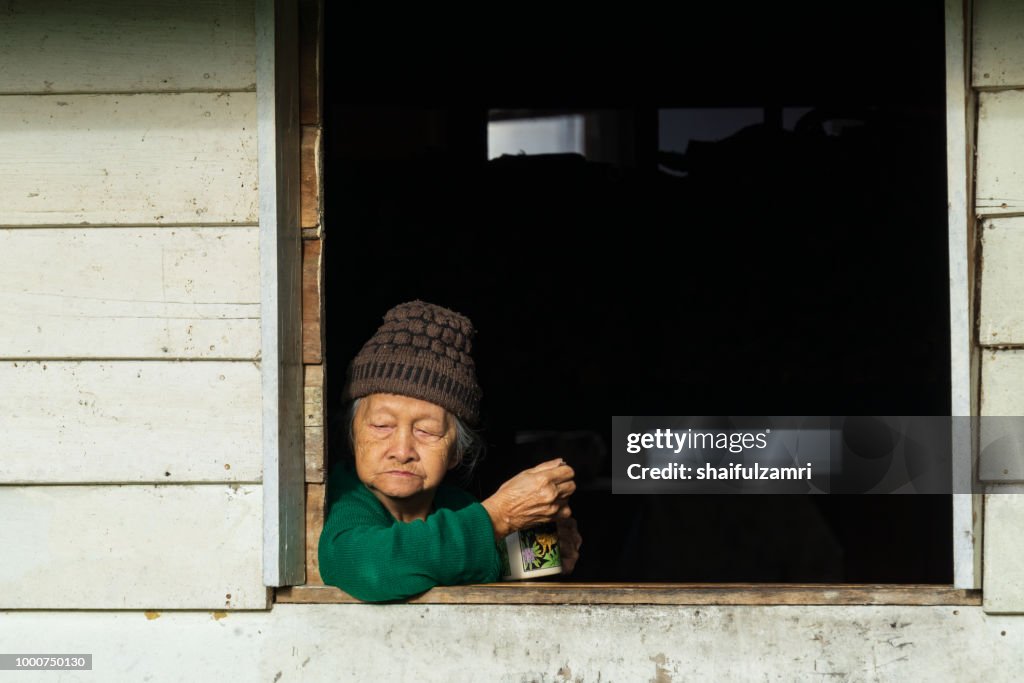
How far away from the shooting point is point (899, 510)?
4938 mm

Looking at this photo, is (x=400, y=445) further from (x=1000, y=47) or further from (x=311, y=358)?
(x=1000, y=47)

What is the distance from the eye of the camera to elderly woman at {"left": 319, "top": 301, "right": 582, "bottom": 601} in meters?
2.18

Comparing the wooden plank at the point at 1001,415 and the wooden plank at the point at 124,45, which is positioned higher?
the wooden plank at the point at 124,45

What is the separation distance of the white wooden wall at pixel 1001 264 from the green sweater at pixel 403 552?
95 cm

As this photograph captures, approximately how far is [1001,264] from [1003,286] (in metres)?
0.04

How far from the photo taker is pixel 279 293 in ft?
7.16

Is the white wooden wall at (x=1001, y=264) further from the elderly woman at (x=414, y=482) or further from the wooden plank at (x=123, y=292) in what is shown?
the wooden plank at (x=123, y=292)

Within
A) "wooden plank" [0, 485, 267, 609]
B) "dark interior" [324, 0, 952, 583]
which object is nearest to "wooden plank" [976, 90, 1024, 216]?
"wooden plank" [0, 485, 267, 609]

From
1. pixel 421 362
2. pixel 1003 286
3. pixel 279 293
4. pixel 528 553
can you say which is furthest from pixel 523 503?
pixel 1003 286

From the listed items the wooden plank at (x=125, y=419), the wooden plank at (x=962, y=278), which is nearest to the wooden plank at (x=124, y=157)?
the wooden plank at (x=125, y=419)

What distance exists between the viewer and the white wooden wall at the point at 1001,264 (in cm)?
211

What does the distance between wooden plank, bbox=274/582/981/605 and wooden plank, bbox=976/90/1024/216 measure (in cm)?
72

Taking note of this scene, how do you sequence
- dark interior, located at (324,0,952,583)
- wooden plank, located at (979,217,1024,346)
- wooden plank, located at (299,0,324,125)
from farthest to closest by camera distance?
dark interior, located at (324,0,952,583) → wooden plank, located at (299,0,324,125) → wooden plank, located at (979,217,1024,346)

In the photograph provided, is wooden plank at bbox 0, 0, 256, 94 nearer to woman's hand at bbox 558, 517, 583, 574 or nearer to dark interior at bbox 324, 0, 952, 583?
woman's hand at bbox 558, 517, 583, 574
